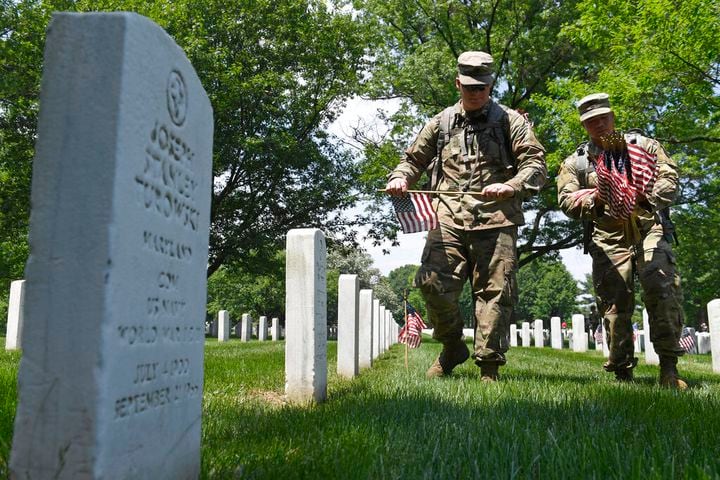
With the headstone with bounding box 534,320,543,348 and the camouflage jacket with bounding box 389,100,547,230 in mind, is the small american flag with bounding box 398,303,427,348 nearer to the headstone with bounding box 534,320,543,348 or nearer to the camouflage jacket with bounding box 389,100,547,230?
the camouflage jacket with bounding box 389,100,547,230

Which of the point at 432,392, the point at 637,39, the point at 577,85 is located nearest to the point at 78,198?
the point at 432,392

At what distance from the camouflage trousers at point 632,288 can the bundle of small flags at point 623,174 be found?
0.41 m

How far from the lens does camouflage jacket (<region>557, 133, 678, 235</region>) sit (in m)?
5.66

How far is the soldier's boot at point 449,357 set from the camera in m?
6.52

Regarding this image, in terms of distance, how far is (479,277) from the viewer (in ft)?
19.3

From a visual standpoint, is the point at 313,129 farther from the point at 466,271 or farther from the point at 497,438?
the point at 497,438

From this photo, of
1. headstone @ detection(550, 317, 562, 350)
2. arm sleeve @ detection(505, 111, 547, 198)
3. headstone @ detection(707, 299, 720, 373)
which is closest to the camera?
arm sleeve @ detection(505, 111, 547, 198)

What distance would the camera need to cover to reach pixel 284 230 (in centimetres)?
2566

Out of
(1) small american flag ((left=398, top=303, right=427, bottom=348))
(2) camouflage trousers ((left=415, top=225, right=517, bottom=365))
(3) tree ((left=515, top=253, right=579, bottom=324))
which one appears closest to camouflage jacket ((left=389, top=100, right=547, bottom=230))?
(2) camouflage trousers ((left=415, top=225, right=517, bottom=365))

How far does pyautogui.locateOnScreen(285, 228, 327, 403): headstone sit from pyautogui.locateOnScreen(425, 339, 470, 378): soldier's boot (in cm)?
192

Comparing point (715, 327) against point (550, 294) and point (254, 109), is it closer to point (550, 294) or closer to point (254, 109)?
point (254, 109)

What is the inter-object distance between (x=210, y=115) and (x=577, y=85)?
14336 mm

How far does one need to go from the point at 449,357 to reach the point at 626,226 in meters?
2.11

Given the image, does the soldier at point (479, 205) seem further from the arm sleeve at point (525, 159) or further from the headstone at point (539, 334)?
the headstone at point (539, 334)
